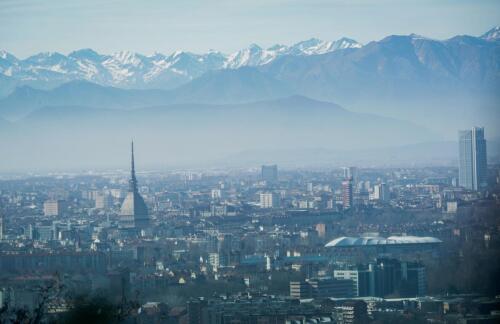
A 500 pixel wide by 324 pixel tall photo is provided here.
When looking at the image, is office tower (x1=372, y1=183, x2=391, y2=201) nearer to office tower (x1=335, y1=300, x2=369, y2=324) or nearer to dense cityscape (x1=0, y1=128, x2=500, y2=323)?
dense cityscape (x1=0, y1=128, x2=500, y2=323)

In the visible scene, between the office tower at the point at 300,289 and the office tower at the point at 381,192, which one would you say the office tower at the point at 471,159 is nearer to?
the office tower at the point at 381,192

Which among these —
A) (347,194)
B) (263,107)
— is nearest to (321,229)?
(347,194)

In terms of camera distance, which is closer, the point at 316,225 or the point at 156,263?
the point at 156,263

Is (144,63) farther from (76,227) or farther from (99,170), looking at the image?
(76,227)

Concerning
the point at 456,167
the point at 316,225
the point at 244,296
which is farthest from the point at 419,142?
the point at 244,296

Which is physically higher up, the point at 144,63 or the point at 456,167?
the point at 144,63

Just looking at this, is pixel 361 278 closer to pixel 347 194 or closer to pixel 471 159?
pixel 471 159

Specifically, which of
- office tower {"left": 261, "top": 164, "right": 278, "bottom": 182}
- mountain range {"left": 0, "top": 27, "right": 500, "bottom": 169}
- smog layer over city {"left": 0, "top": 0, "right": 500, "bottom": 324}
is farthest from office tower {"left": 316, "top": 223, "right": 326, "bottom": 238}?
mountain range {"left": 0, "top": 27, "right": 500, "bottom": 169}

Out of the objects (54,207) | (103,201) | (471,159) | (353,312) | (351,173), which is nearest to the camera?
(353,312)
